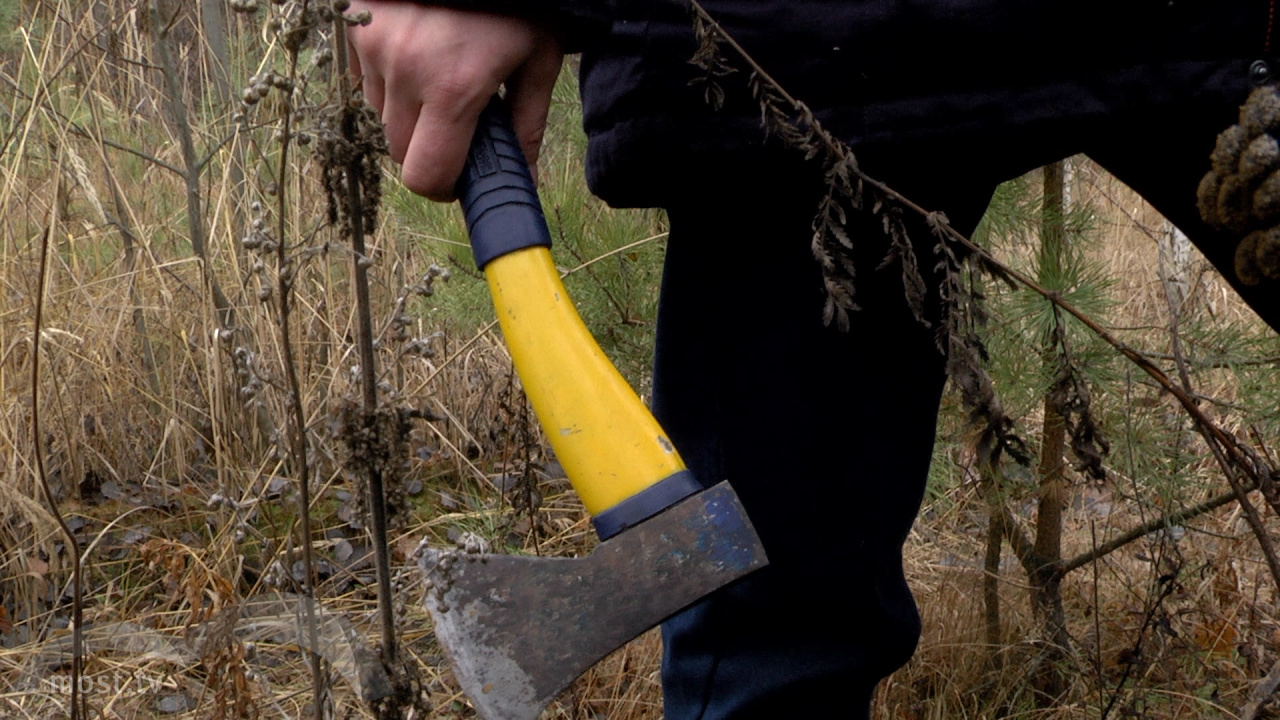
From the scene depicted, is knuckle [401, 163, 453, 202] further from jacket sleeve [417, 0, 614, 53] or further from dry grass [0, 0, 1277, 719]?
dry grass [0, 0, 1277, 719]

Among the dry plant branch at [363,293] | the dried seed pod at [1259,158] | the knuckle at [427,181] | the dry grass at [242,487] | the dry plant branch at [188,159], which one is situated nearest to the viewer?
the dried seed pod at [1259,158]

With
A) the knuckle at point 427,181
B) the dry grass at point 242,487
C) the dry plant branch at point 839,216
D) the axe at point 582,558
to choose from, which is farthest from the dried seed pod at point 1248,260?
the dry grass at point 242,487

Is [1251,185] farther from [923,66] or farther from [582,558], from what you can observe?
[582,558]

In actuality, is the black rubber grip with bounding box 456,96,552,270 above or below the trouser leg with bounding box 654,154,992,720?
above

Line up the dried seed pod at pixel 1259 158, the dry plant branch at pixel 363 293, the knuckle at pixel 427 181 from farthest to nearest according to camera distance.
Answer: the knuckle at pixel 427 181 → the dry plant branch at pixel 363 293 → the dried seed pod at pixel 1259 158

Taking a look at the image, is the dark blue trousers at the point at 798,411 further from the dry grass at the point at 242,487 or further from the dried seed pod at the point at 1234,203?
the dry grass at the point at 242,487

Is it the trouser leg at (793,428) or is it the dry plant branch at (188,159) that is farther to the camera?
the dry plant branch at (188,159)

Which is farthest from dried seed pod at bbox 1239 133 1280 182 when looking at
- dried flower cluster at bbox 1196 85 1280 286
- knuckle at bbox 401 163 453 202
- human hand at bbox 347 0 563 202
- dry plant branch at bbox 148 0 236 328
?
dry plant branch at bbox 148 0 236 328

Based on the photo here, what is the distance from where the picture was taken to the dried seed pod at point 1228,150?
92 centimetres

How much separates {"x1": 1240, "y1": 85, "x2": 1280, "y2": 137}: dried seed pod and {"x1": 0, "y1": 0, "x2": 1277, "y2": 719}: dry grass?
109 centimetres

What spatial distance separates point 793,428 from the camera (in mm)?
1171

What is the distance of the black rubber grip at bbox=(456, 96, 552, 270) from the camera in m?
1.11

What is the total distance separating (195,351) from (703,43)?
2.62 meters

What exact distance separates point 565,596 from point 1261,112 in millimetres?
738
